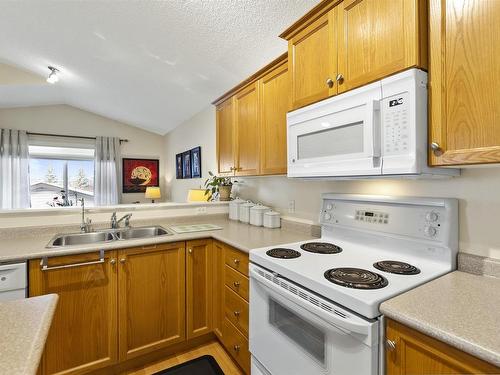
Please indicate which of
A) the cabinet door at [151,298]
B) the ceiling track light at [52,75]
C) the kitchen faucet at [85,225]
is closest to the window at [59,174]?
the ceiling track light at [52,75]

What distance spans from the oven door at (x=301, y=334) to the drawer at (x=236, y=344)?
0.20 m

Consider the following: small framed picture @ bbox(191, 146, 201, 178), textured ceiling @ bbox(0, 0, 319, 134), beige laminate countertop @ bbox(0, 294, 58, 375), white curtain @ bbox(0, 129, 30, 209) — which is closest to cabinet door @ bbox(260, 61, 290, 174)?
textured ceiling @ bbox(0, 0, 319, 134)

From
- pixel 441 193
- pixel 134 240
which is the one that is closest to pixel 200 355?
pixel 134 240

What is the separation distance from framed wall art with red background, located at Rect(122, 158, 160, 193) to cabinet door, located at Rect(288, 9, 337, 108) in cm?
504

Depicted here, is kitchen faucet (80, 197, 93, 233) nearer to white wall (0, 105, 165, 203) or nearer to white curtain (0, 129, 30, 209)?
white curtain (0, 129, 30, 209)

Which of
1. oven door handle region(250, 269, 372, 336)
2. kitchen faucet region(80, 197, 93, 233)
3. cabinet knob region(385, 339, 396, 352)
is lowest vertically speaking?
cabinet knob region(385, 339, 396, 352)

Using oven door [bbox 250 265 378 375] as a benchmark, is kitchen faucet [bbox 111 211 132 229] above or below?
above

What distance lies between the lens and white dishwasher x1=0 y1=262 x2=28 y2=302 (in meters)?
1.38

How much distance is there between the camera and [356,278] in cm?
103

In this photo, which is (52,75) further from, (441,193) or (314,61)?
(441,193)

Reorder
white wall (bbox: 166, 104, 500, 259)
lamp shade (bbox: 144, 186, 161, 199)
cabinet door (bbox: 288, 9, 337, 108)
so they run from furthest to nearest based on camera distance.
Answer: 1. lamp shade (bbox: 144, 186, 161, 199)
2. cabinet door (bbox: 288, 9, 337, 108)
3. white wall (bbox: 166, 104, 500, 259)

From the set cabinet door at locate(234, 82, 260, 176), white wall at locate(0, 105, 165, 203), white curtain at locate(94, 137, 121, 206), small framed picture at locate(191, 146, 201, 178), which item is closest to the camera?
cabinet door at locate(234, 82, 260, 176)

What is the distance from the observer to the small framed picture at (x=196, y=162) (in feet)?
13.3

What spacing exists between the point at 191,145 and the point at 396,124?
148 inches
